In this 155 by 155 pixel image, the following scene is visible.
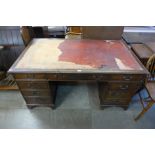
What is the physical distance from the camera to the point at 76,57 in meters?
1.48

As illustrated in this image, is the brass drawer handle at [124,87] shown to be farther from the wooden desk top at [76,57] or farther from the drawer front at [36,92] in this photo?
the drawer front at [36,92]

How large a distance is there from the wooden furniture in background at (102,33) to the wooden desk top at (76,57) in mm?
120

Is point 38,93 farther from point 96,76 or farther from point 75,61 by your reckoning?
point 96,76

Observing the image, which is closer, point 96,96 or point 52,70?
point 52,70

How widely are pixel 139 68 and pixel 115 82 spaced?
0.27m

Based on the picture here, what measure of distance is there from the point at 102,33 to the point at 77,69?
865 mm

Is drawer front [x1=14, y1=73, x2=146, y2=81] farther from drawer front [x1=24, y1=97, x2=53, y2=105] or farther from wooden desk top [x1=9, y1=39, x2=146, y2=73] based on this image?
drawer front [x1=24, y1=97, x2=53, y2=105]

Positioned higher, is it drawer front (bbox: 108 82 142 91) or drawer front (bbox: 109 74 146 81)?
drawer front (bbox: 109 74 146 81)

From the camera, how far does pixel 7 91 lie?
6.77ft

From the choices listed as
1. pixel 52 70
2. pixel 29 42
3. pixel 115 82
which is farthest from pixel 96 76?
pixel 29 42

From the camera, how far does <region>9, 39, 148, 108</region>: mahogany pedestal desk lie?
1.30m

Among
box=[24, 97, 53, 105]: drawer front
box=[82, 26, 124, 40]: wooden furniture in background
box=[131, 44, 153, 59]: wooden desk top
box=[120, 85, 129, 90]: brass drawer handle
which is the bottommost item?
box=[24, 97, 53, 105]: drawer front

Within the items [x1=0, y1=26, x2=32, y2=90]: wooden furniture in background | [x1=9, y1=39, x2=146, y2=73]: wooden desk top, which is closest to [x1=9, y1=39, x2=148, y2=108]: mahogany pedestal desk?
[x1=9, y1=39, x2=146, y2=73]: wooden desk top

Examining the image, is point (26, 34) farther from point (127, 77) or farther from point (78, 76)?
point (127, 77)
